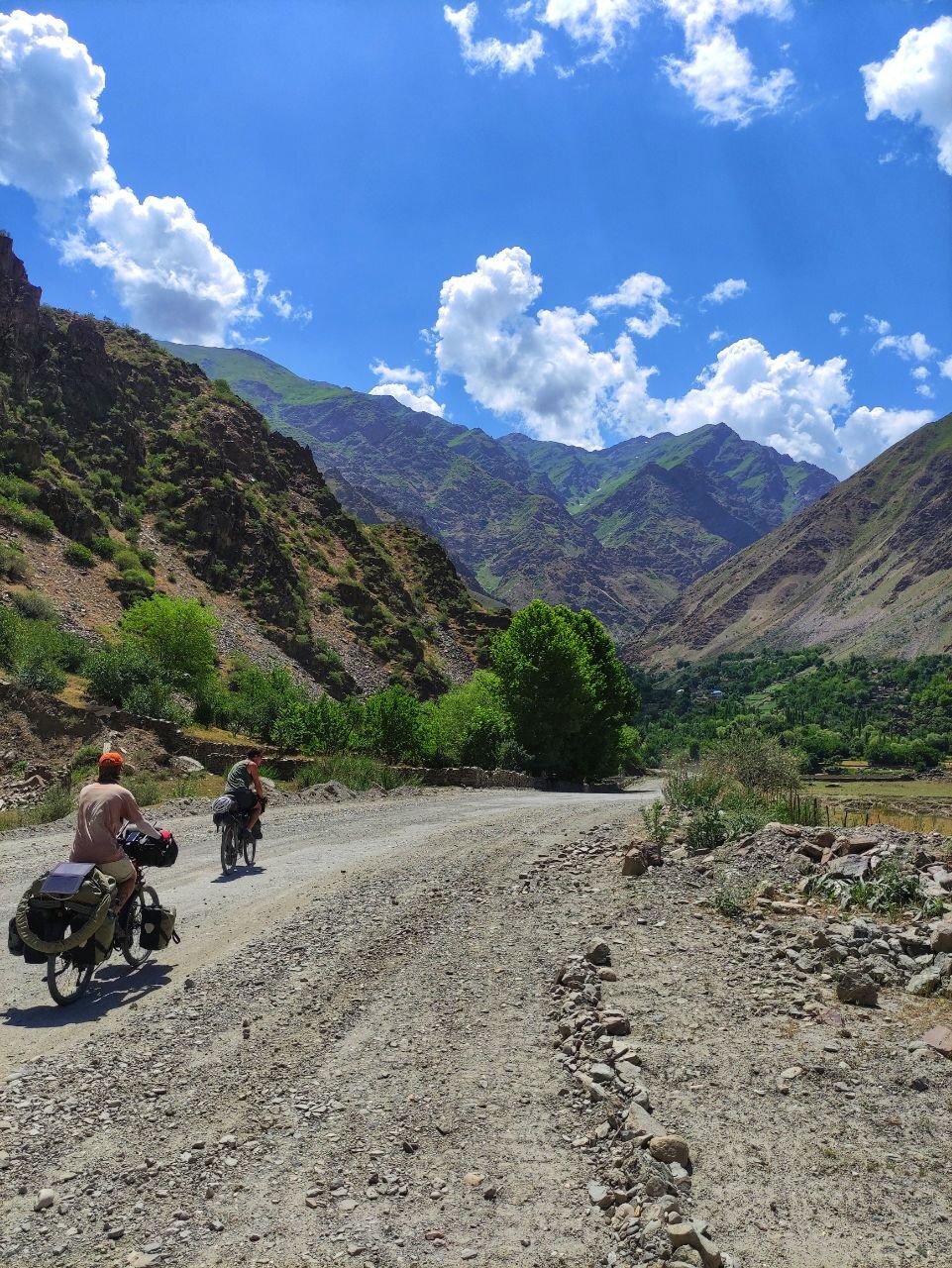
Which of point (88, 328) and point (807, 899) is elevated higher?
point (88, 328)

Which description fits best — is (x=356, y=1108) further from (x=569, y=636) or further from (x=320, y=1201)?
(x=569, y=636)

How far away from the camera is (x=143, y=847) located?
24.6 feet

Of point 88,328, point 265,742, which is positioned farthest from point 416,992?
point 88,328

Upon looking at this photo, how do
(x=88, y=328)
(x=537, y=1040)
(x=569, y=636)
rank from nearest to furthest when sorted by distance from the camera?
(x=537, y=1040), (x=569, y=636), (x=88, y=328)

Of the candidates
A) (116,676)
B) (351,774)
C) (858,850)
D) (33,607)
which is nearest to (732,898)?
(858,850)

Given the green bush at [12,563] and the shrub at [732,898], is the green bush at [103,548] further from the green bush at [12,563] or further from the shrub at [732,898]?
the shrub at [732,898]

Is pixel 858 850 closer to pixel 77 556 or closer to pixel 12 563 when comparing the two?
pixel 12 563

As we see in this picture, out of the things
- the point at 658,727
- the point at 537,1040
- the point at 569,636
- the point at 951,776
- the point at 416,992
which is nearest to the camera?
the point at 537,1040

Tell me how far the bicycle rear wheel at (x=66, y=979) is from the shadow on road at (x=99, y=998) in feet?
0.24

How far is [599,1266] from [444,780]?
27144 millimetres

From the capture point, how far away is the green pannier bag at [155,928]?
723 centimetres

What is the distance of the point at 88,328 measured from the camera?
6769cm

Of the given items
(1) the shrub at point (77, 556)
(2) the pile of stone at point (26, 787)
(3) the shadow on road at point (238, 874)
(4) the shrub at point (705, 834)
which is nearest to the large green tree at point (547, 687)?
(2) the pile of stone at point (26, 787)

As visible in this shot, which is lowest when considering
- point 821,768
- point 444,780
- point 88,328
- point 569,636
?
point 821,768
